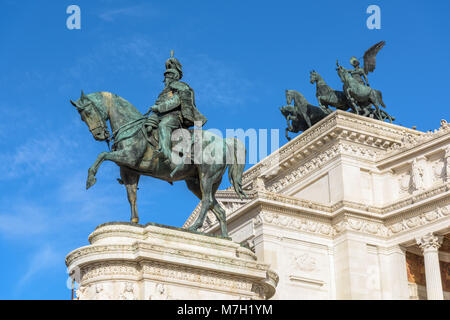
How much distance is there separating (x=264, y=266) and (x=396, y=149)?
75.3 feet

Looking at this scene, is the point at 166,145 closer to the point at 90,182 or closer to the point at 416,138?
the point at 90,182

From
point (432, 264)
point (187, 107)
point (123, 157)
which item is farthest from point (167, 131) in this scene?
point (432, 264)

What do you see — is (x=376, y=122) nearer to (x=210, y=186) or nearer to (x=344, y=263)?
(x=344, y=263)

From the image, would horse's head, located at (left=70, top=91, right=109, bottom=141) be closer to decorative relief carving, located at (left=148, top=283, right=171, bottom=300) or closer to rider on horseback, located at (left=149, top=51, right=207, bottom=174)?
rider on horseback, located at (left=149, top=51, right=207, bottom=174)

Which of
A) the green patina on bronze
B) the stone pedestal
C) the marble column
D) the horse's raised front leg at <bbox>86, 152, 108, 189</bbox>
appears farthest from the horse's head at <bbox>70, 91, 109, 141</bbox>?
the green patina on bronze

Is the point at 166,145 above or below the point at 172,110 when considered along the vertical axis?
below

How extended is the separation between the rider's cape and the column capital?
19128 mm

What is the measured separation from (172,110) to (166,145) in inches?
41.3

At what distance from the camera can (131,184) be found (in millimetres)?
19719

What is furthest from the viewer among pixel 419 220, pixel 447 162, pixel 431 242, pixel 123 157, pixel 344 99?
pixel 344 99

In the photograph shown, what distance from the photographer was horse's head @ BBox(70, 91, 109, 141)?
19969 millimetres

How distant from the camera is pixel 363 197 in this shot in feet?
131

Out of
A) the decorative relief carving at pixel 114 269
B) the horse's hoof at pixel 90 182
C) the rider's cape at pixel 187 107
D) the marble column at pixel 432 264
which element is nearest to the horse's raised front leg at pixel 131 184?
the horse's hoof at pixel 90 182
